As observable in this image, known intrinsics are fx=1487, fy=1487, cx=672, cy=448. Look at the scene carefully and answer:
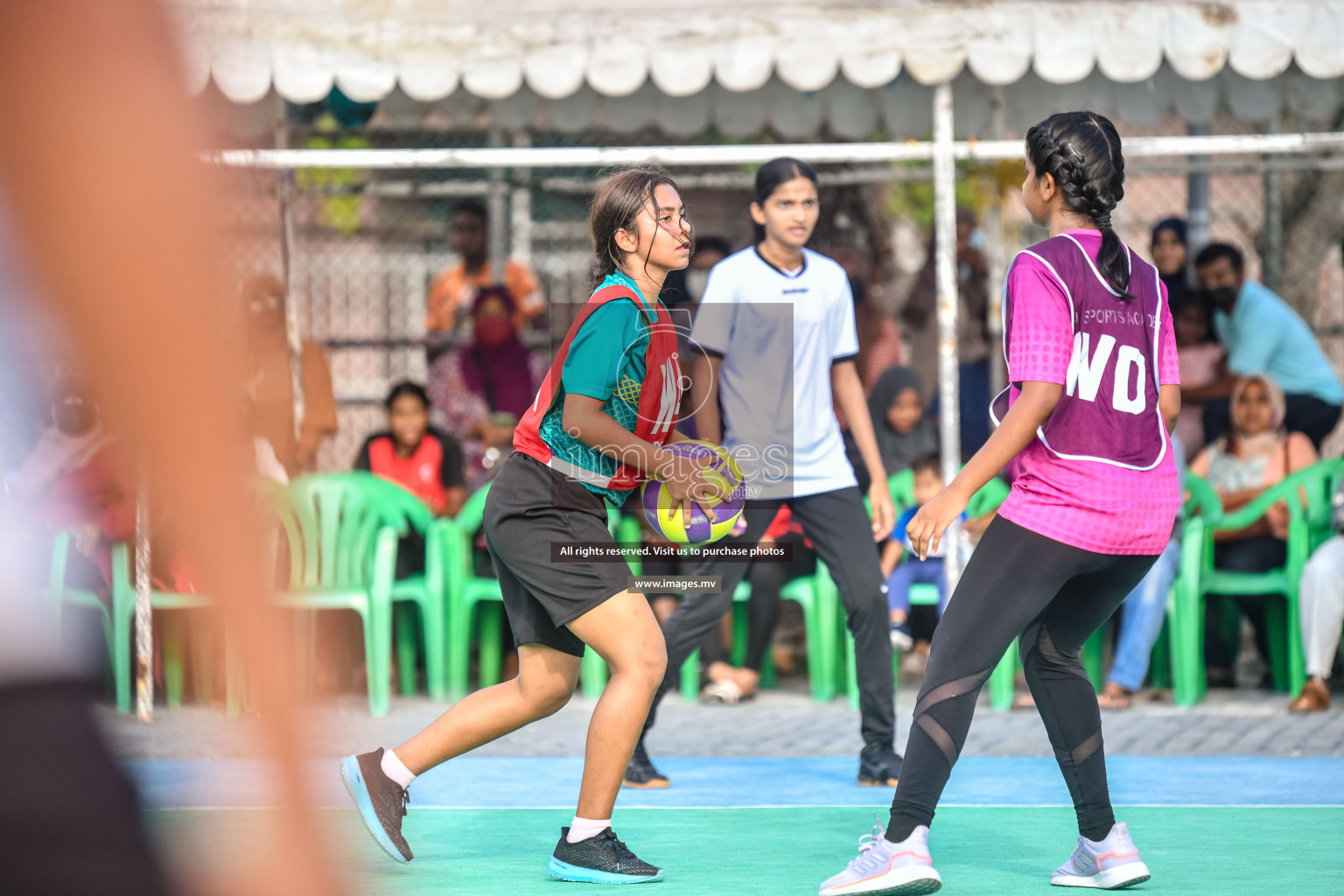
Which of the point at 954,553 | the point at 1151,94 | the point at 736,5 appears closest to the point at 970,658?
the point at 954,553

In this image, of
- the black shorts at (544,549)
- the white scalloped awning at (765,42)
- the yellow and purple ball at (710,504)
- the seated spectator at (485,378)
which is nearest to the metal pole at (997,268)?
the white scalloped awning at (765,42)

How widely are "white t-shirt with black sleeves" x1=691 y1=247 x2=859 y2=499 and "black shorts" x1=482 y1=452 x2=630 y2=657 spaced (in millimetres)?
1586

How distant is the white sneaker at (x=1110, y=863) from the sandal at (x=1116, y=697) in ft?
11.1

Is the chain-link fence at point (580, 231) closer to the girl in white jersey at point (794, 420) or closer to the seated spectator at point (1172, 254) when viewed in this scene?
the seated spectator at point (1172, 254)

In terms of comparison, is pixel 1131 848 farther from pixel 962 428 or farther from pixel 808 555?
pixel 962 428

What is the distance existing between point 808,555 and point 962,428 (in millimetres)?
2861

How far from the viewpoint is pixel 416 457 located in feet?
27.5

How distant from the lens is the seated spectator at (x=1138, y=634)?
7.24m

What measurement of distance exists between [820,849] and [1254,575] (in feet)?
12.9

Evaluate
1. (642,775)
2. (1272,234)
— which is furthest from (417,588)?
(1272,234)

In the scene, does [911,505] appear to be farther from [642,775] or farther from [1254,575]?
[642,775]

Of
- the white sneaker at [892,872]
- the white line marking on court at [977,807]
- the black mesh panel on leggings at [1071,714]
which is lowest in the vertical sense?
the white line marking on court at [977,807]

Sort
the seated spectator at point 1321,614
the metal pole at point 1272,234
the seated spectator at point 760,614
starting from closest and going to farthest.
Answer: the seated spectator at point 1321,614
the seated spectator at point 760,614
the metal pole at point 1272,234

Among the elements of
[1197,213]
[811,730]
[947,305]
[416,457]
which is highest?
[1197,213]
